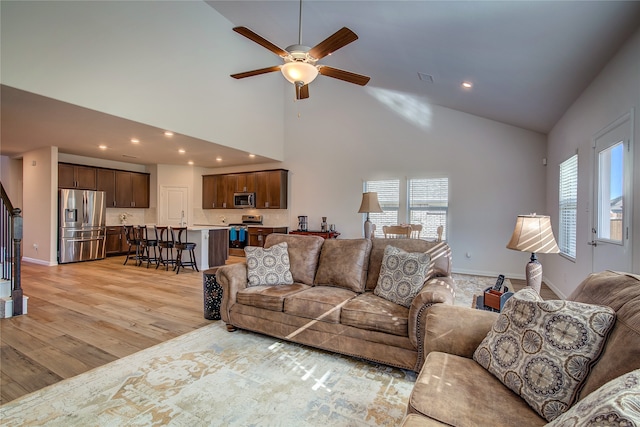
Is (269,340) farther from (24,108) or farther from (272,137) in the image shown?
(272,137)

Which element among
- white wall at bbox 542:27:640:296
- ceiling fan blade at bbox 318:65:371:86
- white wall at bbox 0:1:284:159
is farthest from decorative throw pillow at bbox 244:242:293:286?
white wall at bbox 0:1:284:159

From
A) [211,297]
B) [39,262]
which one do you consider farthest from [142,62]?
[39,262]

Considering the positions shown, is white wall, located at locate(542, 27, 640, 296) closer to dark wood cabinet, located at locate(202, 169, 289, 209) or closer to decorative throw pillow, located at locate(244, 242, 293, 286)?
decorative throw pillow, located at locate(244, 242, 293, 286)

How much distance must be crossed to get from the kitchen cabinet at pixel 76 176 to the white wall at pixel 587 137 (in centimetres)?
983

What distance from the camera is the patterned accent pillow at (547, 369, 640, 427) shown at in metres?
0.67

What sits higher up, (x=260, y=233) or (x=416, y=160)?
(x=416, y=160)

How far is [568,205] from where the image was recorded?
13.5ft

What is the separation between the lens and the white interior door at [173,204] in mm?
8930

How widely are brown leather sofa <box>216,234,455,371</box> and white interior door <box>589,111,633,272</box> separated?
55.4 inches

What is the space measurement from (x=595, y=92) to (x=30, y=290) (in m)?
7.82

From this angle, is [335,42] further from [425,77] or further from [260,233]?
[260,233]

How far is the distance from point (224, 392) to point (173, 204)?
800cm

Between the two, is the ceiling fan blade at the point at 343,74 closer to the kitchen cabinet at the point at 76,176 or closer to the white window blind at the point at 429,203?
the white window blind at the point at 429,203

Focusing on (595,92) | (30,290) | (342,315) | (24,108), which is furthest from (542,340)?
(30,290)
